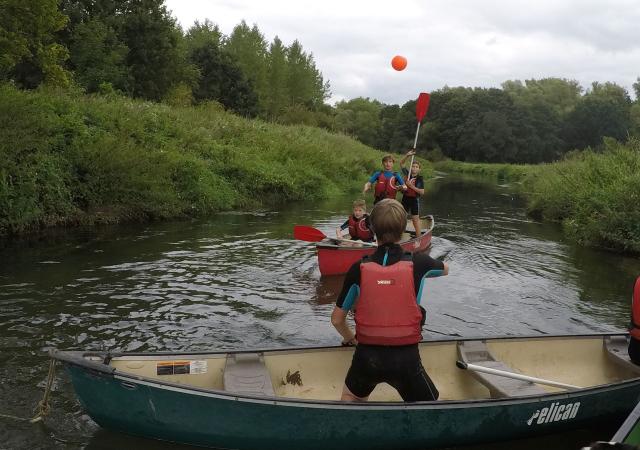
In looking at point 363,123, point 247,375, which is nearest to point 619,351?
point 247,375

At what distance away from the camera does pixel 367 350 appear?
3.83m

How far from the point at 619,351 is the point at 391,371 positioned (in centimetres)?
310

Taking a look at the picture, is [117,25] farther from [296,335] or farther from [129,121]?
[296,335]

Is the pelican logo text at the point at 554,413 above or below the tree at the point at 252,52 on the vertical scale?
below

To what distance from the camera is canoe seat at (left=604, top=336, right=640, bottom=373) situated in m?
5.38

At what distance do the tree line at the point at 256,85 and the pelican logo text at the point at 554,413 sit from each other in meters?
14.0

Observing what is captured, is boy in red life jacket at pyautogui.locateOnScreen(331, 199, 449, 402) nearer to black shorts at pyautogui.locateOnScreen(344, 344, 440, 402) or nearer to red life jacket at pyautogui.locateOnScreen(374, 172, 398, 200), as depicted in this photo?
black shorts at pyautogui.locateOnScreen(344, 344, 440, 402)

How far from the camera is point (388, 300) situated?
373 cm

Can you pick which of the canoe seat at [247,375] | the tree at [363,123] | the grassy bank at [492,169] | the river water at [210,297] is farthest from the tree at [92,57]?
the tree at [363,123]

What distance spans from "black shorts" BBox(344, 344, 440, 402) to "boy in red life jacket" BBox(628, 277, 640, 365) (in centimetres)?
190

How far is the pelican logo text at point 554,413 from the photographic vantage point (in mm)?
4531

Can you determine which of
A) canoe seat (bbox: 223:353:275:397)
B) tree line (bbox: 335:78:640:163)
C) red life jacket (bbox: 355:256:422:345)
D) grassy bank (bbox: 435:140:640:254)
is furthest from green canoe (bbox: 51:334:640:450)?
tree line (bbox: 335:78:640:163)

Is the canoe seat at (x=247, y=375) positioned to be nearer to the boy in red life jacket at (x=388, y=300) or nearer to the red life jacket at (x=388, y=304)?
the boy in red life jacket at (x=388, y=300)

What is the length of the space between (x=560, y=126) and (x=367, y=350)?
274 feet
